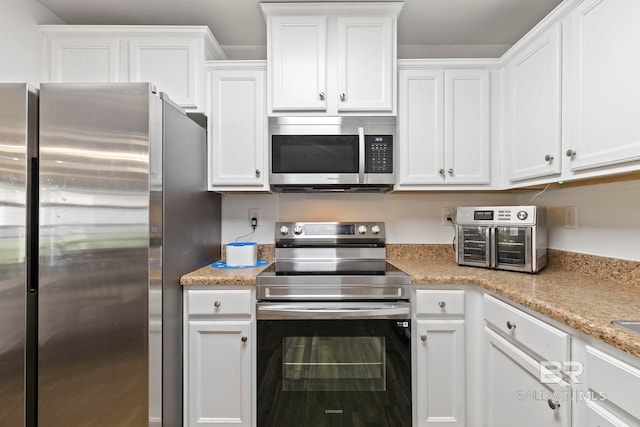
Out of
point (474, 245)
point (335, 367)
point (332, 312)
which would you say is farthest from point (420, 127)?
point (335, 367)

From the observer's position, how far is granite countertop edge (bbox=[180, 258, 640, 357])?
3.14 feet

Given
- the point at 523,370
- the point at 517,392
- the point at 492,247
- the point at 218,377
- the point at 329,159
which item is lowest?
the point at 218,377

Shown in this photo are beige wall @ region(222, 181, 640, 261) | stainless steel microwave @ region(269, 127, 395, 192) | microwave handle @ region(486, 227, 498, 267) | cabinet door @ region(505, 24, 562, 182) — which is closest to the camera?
cabinet door @ region(505, 24, 562, 182)

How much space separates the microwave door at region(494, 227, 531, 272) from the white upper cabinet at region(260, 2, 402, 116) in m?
0.95

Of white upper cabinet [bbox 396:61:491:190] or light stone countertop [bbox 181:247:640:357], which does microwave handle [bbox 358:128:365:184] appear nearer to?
white upper cabinet [bbox 396:61:491:190]

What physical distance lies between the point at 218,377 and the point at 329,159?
1.33m

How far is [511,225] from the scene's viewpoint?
176cm

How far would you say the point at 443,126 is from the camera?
1.96 metres

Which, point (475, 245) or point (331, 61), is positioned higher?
point (331, 61)

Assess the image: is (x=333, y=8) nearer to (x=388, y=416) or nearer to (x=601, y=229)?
(x=601, y=229)

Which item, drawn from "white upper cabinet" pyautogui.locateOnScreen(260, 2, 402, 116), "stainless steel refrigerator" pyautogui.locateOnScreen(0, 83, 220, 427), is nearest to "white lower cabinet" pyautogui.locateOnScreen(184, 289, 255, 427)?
"stainless steel refrigerator" pyautogui.locateOnScreen(0, 83, 220, 427)

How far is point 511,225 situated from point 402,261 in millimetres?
714

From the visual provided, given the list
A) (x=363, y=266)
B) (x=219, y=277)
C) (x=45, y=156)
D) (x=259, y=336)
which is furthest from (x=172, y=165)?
(x=363, y=266)

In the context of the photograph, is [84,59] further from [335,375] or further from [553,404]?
[553,404]
